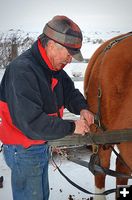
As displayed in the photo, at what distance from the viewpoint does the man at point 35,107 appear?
1826 millimetres

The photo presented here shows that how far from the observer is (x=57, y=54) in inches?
76.5

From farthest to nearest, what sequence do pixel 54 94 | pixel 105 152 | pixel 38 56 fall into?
pixel 105 152 < pixel 54 94 < pixel 38 56

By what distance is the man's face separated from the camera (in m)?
1.93

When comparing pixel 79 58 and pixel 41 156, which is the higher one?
pixel 79 58

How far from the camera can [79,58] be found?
1.99 m

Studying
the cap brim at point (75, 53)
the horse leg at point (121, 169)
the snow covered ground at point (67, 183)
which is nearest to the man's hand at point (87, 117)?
the cap brim at point (75, 53)

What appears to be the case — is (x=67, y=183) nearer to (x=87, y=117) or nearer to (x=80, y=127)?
(x=87, y=117)

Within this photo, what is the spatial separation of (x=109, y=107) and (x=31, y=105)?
1022 millimetres

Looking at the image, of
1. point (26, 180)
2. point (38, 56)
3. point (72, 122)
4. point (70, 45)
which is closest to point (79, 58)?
point (70, 45)

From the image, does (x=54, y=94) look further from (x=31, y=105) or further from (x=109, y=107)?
(x=109, y=107)

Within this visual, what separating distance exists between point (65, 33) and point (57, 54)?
137 millimetres

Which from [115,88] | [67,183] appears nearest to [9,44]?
[67,183]

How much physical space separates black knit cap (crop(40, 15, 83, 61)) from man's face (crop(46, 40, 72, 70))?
0.10 ft

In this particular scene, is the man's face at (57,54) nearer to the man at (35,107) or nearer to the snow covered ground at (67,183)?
the man at (35,107)
